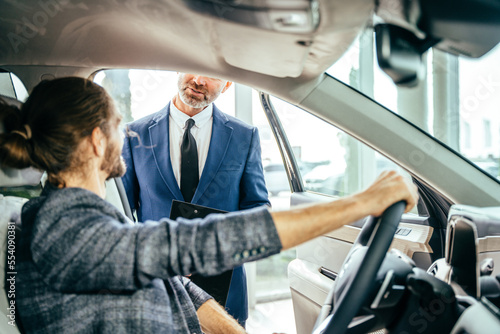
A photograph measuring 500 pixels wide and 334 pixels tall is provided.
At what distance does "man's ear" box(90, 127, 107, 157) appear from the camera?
98 cm

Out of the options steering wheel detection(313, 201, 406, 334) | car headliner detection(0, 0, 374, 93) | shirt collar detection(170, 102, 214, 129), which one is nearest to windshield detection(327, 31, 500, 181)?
car headliner detection(0, 0, 374, 93)

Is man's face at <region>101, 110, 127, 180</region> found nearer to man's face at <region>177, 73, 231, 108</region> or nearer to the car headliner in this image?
the car headliner

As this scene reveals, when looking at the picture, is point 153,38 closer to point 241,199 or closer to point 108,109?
point 108,109

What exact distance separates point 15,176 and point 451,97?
2477 millimetres

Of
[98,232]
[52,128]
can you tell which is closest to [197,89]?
[52,128]

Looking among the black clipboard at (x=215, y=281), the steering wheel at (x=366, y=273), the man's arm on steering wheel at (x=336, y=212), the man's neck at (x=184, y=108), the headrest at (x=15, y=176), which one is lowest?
the black clipboard at (x=215, y=281)

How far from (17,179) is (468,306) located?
4.06 feet

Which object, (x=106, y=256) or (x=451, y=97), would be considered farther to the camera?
(x=451, y=97)

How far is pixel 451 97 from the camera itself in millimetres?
2500

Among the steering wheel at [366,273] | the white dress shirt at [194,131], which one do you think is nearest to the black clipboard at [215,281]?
the white dress shirt at [194,131]

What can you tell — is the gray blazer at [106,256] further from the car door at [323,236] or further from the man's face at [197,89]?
the man's face at [197,89]

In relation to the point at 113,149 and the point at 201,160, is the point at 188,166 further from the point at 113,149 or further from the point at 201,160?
the point at 113,149

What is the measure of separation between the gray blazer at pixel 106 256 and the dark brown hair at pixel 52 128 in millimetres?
90

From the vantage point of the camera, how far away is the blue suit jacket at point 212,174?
174cm
